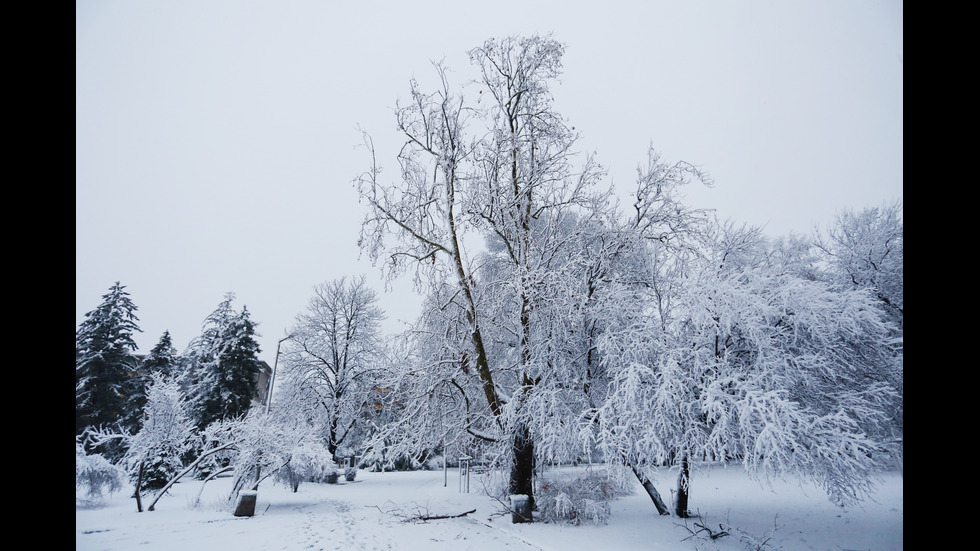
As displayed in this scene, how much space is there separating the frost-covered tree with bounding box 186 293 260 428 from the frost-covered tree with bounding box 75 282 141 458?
10975 mm

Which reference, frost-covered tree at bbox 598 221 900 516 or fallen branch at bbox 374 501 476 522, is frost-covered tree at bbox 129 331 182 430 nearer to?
fallen branch at bbox 374 501 476 522

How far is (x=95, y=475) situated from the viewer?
6168 mm

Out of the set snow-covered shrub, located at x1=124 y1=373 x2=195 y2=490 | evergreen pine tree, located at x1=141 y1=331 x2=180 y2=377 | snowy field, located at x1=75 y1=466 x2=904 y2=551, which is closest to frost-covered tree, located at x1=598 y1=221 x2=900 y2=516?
snowy field, located at x1=75 y1=466 x2=904 y2=551

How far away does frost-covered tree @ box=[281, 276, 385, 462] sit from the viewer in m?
17.7

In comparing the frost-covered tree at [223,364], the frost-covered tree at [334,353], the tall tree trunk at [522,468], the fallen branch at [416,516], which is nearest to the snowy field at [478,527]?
the fallen branch at [416,516]

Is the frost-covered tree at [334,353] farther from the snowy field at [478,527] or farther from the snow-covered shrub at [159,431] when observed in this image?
the snow-covered shrub at [159,431]

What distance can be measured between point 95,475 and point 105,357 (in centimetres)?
184

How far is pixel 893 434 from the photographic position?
18.3 feet

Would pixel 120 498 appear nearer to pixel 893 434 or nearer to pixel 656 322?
pixel 656 322

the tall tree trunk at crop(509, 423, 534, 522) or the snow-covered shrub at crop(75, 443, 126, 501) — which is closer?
the snow-covered shrub at crop(75, 443, 126, 501)
